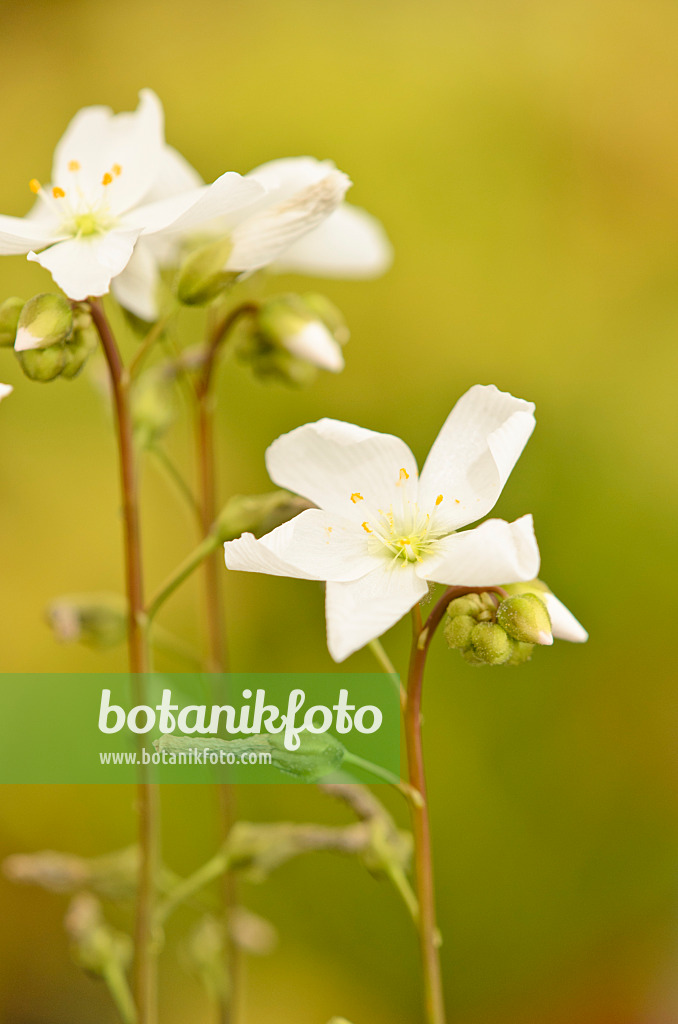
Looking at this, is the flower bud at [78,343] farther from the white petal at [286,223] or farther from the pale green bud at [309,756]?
the pale green bud at [309,756]

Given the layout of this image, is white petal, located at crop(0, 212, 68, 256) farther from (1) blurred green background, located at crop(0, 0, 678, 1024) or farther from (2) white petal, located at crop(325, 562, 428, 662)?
(1) blurred green background, located at crop(0, 0, 678, 1024)

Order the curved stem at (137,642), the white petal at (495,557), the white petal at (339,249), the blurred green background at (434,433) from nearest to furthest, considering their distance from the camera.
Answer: the white petal at (495,557) → the curved stem at (137,642) → the white petal at (339,249) → the blurred green background at (434,433)

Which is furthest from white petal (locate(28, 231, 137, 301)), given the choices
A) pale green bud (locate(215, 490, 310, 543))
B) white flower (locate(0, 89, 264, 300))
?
pale green bud (locate(215, 490, 310, 543))

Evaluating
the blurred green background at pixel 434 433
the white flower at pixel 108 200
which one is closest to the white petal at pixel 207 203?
the white flower at pixel 108 200

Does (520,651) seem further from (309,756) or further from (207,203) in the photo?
(207,203)

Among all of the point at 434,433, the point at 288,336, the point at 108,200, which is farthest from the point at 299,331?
the point at 434,433
